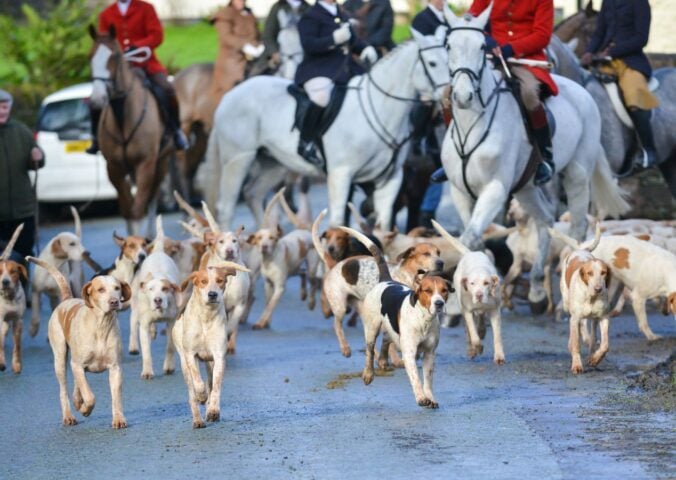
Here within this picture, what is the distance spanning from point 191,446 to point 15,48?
20.2m

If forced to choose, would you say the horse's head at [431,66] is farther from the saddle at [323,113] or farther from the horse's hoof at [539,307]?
the horse's hoof at [539,307]

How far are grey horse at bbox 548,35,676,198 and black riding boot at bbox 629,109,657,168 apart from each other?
0.50 ft

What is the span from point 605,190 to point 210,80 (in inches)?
333

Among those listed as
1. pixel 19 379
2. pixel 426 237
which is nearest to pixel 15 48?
pixel 426 237

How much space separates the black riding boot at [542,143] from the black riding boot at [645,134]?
2.08 m

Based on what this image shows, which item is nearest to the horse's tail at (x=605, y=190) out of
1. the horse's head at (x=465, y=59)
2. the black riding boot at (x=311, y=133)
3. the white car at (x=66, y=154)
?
the black riding boot at (x=311, y=133)

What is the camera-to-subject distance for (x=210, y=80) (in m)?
22.5

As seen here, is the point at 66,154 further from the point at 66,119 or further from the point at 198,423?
the point at 198,423

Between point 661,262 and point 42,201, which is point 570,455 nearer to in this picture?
point 661,262

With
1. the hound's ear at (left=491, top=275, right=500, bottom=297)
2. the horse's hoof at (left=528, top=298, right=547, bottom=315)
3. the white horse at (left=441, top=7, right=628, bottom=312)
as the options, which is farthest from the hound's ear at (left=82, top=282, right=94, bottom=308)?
the horse's hoof at (left=528, top=298, right=547, bottom=315)

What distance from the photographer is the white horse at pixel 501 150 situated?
12.5 meters

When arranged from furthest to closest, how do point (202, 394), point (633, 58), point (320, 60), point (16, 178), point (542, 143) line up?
point (320, 60) < point (633, 58) < point (16, 178) < point (542, 143) < point (202, 394)

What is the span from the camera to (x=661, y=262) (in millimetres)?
12297

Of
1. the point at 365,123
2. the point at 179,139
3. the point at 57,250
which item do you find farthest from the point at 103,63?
the point at 57,250
